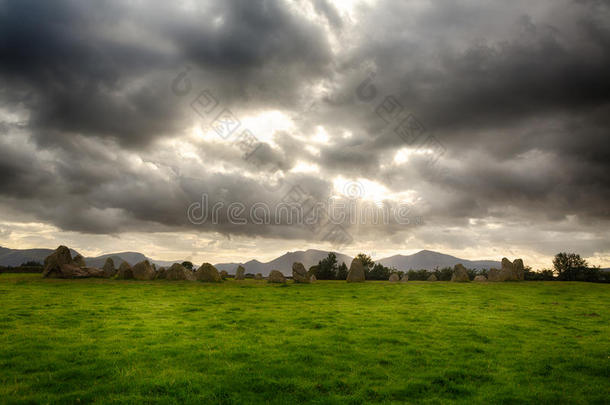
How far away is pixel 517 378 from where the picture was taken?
10.4 metres

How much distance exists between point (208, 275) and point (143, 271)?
918cm

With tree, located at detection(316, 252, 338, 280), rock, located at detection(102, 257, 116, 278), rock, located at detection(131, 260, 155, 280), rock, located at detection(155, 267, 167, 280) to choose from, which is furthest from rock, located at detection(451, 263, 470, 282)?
rock, located at detection(102, 257, 116, 278)

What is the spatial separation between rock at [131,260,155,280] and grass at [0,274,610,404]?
26.4 meters

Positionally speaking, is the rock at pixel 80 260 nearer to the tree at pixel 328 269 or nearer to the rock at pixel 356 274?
the rock at pixel 356 274

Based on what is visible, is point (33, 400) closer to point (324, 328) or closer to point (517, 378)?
point (324, 328)

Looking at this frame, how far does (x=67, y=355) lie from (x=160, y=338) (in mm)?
3255

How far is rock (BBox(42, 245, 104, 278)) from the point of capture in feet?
149

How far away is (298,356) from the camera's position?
11898 millimetres

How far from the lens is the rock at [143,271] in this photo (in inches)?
1843

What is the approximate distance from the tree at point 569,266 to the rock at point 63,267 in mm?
85074

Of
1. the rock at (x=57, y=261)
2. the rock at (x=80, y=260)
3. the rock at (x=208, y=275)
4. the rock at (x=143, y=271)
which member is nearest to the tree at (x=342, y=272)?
the rock at (x=208, y=275)

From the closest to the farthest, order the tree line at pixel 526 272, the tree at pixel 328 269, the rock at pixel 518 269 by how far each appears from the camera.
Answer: the rock at pixel 518 269
the tree line at pixel 526 272
the tree at pixel 328 269

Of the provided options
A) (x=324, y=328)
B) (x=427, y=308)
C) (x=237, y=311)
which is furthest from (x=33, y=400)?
(x=427, y=308)

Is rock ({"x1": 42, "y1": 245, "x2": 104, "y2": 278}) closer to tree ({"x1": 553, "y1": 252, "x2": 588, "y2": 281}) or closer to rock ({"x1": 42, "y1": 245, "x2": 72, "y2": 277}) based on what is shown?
rock ({"x1": 42, "y1": 245, "x2": 72, "y2": 277})
